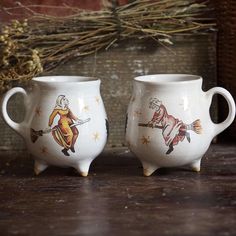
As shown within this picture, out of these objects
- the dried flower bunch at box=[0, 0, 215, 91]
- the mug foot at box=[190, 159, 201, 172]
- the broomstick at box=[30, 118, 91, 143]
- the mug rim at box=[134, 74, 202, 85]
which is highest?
the dried flower bunch at box=[0, 0, 215, 91]

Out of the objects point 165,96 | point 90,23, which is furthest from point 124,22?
point 165,96

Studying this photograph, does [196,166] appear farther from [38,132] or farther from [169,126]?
[38,132]

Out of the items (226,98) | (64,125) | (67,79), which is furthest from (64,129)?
(226,98)

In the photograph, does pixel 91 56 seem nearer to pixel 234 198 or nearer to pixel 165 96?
pixel 165 96

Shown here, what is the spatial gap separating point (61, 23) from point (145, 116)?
9.9 inches

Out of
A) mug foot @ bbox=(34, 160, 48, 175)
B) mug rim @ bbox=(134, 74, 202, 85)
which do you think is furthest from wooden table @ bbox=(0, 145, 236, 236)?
mug rim @ bbox=(134, 74, 202, 85)

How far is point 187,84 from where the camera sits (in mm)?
749

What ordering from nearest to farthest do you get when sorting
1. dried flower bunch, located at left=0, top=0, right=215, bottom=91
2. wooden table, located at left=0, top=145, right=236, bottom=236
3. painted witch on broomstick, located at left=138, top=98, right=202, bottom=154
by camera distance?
1. wooden table, located at left=0, top=145, right=236, bottom=236
2. painted witch on broomstick, located at left=138, top=98, right=202, bottom=154
3. dried flower bunch, located at left=0, top=0, right=215, bottom=91

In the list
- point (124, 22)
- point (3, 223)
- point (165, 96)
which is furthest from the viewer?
point (124, 22)

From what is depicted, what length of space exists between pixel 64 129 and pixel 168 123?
0.15 metres

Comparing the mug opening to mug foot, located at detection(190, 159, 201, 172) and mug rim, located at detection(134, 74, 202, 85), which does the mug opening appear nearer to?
mug rim, located at detection(134, 74, 202, 85)

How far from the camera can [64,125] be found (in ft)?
2.48

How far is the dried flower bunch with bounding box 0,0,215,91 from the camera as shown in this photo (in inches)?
34.9

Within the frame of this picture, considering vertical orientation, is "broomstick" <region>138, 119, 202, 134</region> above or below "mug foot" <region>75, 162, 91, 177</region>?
above
